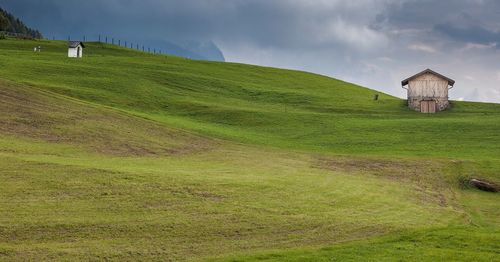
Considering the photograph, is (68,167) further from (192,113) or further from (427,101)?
(427,101)

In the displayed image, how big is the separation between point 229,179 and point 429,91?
50206mm

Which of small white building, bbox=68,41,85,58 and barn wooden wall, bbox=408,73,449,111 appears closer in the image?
barn wooden wall, bbox=408,73,449,111

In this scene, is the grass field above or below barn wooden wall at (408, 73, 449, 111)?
below

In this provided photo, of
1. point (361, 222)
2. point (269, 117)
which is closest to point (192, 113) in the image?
point (269, 117)

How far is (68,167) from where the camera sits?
2677cm

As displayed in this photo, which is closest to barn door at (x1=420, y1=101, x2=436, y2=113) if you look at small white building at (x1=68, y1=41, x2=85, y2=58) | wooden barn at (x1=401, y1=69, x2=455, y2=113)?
wooden barn at (x1=401, y1=69, x2=455, y2=113)

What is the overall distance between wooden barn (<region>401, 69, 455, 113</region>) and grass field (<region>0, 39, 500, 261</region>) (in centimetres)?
338

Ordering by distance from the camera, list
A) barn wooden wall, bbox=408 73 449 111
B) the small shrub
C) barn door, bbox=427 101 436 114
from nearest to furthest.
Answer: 1. the small shrub
2. barn door, bbox=427 101 436 114
3. barn wooden wall, bbox=408 73 449 111

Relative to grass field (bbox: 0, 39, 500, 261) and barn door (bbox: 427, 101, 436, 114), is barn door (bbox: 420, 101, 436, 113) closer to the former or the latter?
barn door (bbox: 427, 101, 436, 114)

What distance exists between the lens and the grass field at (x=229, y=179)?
20156 millimetres

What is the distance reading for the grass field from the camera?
20.2 metres

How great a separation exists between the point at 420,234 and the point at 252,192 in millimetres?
7821

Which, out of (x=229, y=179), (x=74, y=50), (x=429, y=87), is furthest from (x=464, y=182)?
(x=74, y=50)

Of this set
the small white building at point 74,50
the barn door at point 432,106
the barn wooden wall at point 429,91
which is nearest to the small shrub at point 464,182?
the barn door at point 432,106
